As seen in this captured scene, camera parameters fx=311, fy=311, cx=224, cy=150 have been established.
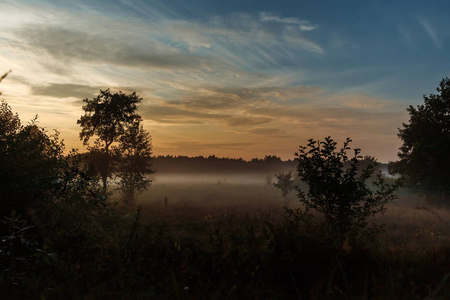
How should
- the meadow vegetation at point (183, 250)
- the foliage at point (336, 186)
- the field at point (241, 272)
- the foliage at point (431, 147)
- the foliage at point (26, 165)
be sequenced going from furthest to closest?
1. the foliage at point (431, 147)
2. the foliage at point (336, 186)
3. the foliage at point (26, 165)
4. the meadow vegetation at point (183, 250)
5. the field at point (241, 272)

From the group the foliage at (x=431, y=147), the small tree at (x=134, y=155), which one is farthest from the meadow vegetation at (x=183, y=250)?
the foliage at (x=431, y=147)

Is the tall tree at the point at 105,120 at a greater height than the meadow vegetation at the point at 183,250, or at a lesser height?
greater

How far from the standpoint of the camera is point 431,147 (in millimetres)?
32406

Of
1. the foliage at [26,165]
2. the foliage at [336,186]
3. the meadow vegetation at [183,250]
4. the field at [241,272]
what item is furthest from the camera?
the foliage at [336,186]

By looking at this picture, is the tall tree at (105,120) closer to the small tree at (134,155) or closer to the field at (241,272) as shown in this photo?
the small tree at (134,155)

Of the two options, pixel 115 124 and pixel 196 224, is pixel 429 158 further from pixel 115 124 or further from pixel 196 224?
pixel 115 124

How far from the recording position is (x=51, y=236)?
7707 millimetres

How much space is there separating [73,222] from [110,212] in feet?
8.55

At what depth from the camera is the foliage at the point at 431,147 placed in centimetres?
3231

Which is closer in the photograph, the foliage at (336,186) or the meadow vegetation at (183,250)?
the meadow vegetation at (183,250)

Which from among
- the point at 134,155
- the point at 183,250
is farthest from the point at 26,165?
the point at 134,155

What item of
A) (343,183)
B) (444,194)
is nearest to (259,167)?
(444,194)

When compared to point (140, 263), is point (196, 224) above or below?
below

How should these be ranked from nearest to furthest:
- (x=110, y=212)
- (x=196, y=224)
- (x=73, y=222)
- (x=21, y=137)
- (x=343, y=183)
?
1. (x=73, y=222)
2. (x=21, y=137)
3. (x=343, y=183)
4. (x=110, y=212)
5. (x=196, y=224)
